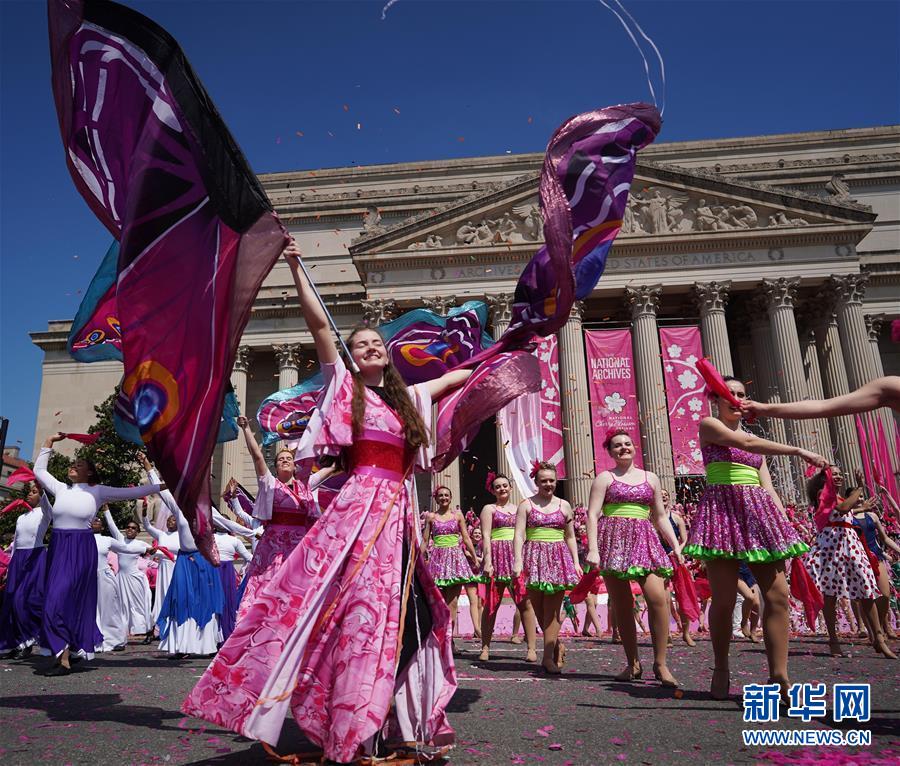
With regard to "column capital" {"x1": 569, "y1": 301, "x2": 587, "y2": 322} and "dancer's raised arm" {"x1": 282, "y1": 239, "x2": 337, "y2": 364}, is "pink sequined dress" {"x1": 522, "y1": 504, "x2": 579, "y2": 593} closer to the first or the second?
"dancer's raised arm" {"x1": 282, "y1": 239, "x2": 337, "y2": 364}

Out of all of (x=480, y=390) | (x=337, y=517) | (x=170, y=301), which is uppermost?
(x=170, y=301)

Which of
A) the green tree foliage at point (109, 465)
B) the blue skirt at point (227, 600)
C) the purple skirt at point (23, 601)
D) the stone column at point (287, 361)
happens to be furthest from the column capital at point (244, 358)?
the purple skirt at point (23, 601)

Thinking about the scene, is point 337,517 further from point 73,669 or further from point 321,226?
point 321,226

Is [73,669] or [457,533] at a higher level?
[457,533]

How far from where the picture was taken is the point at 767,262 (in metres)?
28.3

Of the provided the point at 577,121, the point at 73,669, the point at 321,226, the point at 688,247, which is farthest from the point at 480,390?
the point at 321,226

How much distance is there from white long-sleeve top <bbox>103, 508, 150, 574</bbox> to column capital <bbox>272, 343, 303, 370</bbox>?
19.1 metres

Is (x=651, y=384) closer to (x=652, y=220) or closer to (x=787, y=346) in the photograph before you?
(x=787, y=346)

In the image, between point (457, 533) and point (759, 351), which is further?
point (759, 351)

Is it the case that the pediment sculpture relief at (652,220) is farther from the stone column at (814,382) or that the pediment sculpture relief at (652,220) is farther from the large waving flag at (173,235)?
the large waving flag at (173,235)

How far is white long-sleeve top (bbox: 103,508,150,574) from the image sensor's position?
11.0m

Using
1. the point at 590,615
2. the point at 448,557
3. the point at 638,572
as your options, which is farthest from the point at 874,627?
the point at 590,615

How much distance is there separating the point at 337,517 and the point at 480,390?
1397mm

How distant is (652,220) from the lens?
95.9 ft
